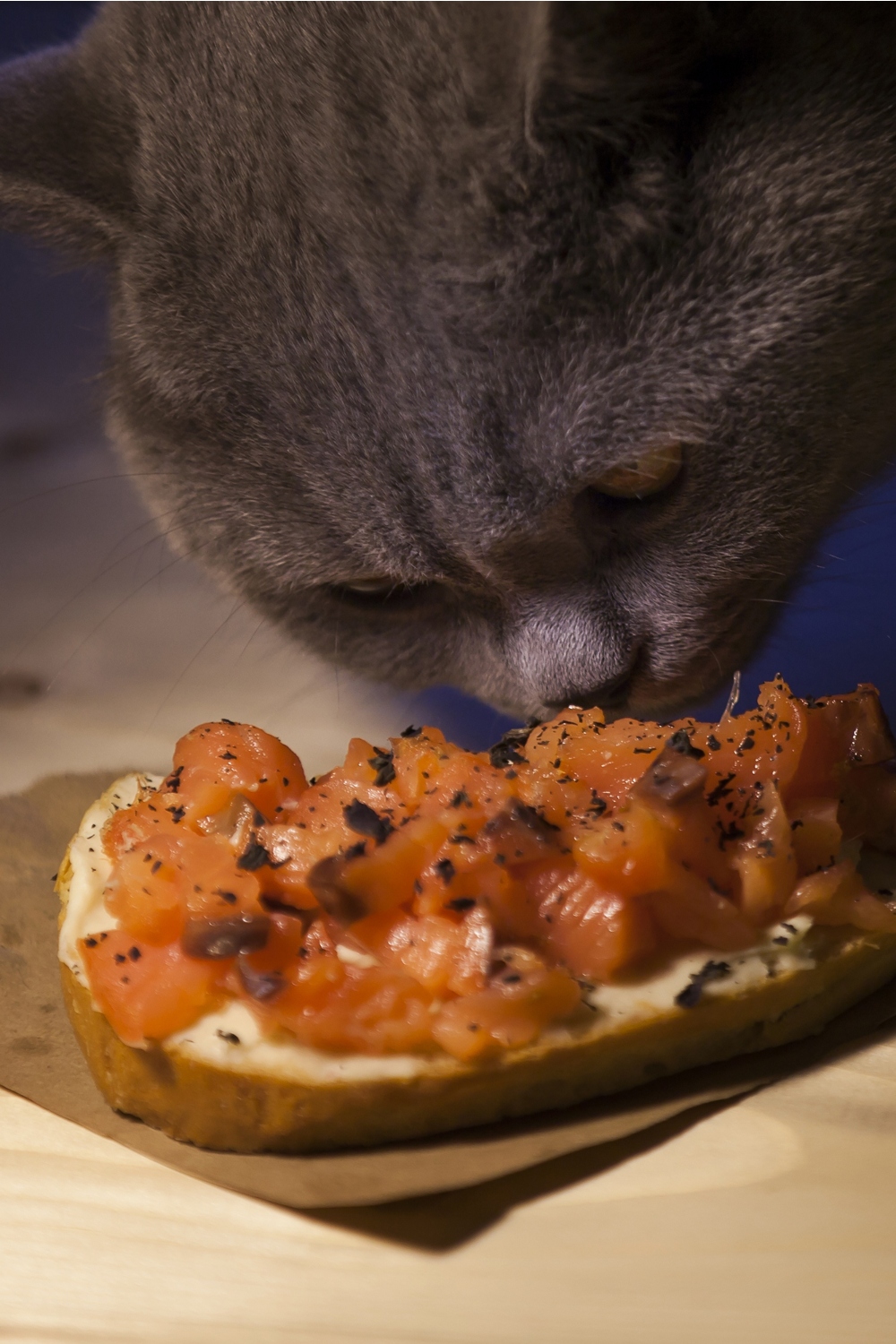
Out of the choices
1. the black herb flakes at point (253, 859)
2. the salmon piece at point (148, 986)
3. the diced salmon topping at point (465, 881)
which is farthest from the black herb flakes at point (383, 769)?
the salmon piece at point (148, 986)

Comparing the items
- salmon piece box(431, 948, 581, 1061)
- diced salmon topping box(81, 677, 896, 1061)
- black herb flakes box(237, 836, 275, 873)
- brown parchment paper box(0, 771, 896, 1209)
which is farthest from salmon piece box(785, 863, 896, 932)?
black herb flakes box(237, 836, 275, 873)

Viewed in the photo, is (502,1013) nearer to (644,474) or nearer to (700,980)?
(700,980)

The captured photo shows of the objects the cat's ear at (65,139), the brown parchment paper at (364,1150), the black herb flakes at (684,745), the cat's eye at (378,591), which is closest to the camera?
the brown parchment paper at (364,1150)

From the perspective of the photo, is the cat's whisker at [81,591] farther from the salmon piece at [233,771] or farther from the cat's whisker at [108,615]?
the salmon piece at [233,771]

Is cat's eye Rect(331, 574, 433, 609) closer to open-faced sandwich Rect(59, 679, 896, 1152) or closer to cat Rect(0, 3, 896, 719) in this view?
cat Rect(0, 3, 896, 719)

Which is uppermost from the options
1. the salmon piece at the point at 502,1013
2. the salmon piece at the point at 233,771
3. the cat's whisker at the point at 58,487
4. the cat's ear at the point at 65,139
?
the cat's ear at the point at 65,139
